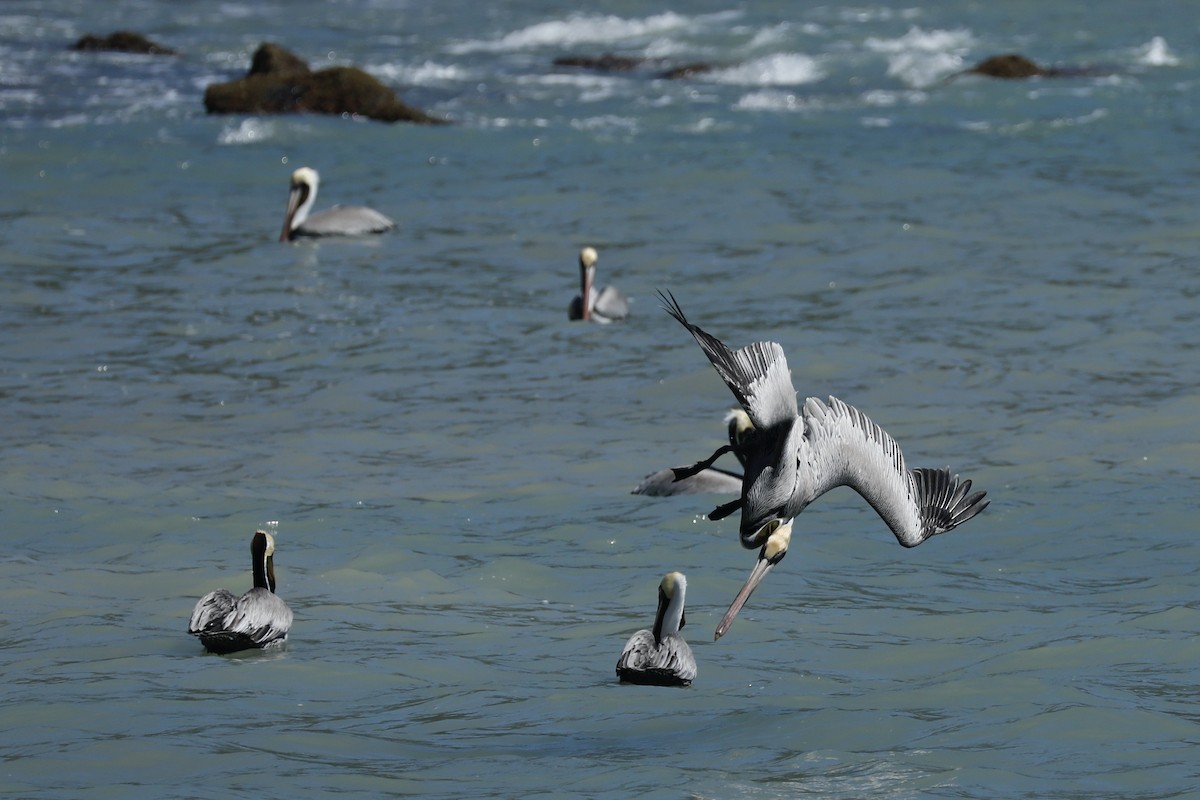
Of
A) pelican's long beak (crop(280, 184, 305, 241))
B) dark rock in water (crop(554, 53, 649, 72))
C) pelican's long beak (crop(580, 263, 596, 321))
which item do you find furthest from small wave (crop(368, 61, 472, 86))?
pelican's long beak (crop(580, 263, 596, 321))

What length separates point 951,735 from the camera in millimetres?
7461

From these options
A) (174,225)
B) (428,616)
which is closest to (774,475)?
(428,616)

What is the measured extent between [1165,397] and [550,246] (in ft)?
24.9

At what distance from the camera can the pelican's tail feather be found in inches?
Answer: 357

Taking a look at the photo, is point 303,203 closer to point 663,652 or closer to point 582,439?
point 582,439

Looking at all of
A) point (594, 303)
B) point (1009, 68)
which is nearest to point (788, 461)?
point (594, 303)

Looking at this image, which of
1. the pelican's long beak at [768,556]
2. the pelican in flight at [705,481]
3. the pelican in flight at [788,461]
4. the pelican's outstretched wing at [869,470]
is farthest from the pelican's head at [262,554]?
the pelican in flight at [705,481]

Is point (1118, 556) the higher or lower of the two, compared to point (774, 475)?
lower

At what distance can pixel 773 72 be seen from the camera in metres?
31.8

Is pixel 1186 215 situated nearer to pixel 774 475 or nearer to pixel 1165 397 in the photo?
pixel 1165 397

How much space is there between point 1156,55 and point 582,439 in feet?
72.6

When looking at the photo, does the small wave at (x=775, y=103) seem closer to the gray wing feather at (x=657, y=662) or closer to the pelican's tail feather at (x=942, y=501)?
the pelican's tail feather at (x=942, y=501)

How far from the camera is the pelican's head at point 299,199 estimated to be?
1989 centimetres

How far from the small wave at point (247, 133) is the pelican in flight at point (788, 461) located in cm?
1783
